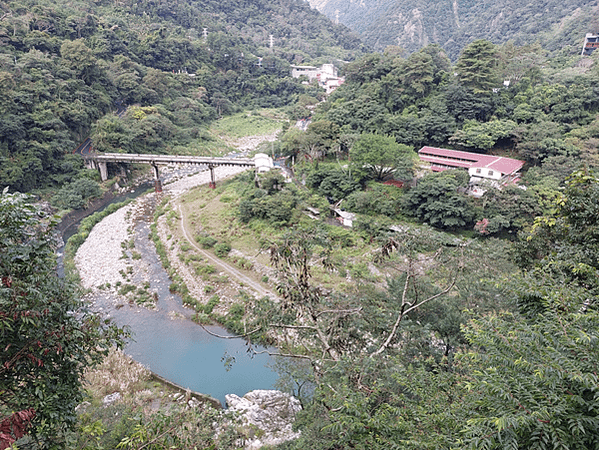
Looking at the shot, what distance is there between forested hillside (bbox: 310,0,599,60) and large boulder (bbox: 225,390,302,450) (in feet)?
181

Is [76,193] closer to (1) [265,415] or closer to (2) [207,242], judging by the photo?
(2) [207,242]

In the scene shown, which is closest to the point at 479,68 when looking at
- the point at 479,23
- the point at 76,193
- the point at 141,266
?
the point at 141,266

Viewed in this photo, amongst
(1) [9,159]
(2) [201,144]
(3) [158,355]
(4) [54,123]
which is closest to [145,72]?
(2) [201,144]

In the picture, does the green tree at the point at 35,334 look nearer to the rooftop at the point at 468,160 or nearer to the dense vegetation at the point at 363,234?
the dense vegetation at the point at 363,234

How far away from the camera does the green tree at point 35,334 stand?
12.5 ft

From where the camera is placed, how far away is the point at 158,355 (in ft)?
45.2

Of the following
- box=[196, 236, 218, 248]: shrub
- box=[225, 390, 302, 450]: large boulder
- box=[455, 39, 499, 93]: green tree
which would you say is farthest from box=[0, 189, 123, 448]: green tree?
box=[455, 39, 499, 93]: green tree

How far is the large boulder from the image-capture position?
9672 mm

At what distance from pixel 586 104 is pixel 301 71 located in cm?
5374

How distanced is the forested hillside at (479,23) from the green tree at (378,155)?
3899cm

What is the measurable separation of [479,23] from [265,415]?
103 metres

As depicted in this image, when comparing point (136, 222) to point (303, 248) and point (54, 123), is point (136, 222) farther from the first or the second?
point (303, 248)

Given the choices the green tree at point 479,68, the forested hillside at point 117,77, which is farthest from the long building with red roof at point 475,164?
the forested hillside at point 117,77

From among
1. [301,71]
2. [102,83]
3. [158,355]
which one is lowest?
[158,355]
